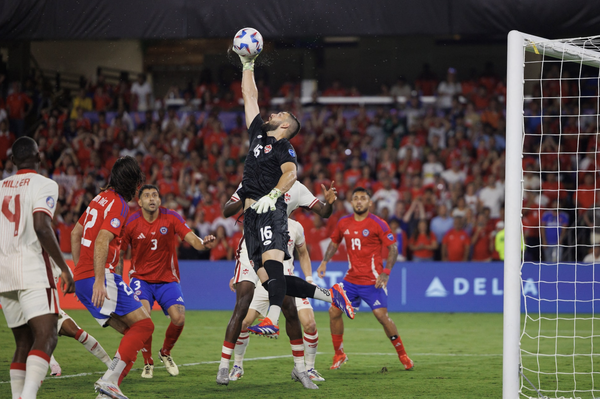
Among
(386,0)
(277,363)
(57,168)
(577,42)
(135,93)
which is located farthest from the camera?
(135,93)

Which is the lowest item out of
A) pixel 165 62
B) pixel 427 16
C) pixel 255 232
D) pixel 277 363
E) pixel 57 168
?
pixel 277 363

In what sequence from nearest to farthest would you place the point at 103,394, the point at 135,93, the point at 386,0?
1. the point at 103,394
2. the point at 386,0
3. the point at 135,93

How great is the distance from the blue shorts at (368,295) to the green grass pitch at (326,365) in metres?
0.77

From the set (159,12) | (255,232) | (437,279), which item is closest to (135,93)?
(159,12)

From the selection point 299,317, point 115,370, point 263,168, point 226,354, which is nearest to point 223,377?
point 226,354

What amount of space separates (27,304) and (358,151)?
15125 mm

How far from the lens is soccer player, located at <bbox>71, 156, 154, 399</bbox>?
6.26m

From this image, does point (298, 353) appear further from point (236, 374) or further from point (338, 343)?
point (338, 343)

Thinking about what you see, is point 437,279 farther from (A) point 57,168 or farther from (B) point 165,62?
(B) point 165,62

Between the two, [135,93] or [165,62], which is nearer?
[135,93]

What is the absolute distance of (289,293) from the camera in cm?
679

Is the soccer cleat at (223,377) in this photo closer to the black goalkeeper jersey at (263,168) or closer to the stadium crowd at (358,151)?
the black goalkeeper jersey at (263,168)

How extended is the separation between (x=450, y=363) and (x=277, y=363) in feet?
7.28

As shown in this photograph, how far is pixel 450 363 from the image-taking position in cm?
905
